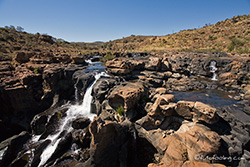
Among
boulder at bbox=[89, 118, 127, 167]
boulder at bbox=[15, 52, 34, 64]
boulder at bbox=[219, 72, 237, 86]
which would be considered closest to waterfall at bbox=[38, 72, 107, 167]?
boulder at bbox=[89, 118, 127, 167]

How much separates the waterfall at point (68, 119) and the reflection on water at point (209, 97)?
9460 mm

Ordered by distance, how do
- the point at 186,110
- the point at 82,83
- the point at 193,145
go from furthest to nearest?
the point at 82,83 < the point at 186,110 < the point at 193,145

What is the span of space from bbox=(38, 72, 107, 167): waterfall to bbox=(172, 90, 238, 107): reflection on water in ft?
31.0

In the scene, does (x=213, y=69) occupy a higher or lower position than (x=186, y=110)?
higher

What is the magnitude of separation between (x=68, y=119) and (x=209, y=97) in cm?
1433

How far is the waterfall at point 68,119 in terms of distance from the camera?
8.70 metres

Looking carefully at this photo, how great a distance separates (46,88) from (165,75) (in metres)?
17.0

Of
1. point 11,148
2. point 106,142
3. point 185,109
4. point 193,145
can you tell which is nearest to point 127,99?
point 106,142

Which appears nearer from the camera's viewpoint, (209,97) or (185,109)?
(185,109)

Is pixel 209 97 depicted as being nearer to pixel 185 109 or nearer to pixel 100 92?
pixel 185 109

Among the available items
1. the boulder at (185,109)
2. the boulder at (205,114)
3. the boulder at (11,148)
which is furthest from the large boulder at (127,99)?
the boulder at (11,148)

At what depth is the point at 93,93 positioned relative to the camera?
501 inches

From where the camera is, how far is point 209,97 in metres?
11.2

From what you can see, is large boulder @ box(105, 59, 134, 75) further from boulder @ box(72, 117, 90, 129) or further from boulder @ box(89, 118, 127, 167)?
boulder @ box(89, 118, 127, 167)
